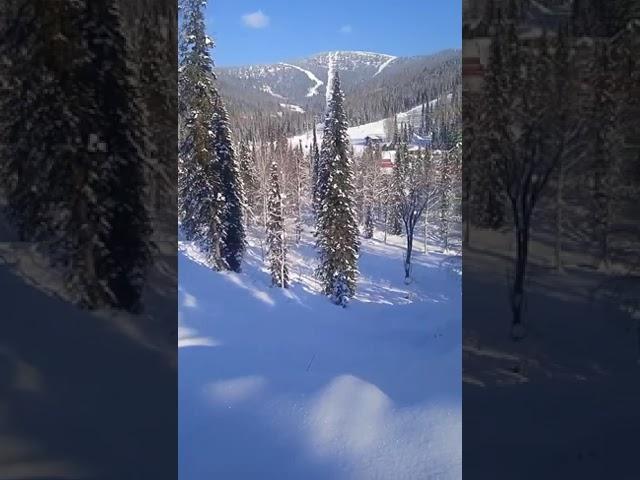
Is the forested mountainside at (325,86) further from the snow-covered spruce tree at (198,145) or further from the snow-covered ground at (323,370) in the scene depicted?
the snow-covered ground at (323,370)

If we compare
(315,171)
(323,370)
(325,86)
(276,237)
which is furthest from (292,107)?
(323,370)

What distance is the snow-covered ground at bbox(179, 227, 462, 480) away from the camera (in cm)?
330

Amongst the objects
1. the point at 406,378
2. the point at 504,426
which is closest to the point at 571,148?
the point at 504,426

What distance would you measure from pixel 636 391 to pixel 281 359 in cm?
564

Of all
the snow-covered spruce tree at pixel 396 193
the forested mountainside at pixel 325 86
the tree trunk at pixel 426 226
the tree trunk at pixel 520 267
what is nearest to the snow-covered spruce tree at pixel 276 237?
the forested mountainside at pixel 325 86

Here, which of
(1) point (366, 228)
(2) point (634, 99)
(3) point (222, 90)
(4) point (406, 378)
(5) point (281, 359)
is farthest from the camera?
(1) point (366, 228)

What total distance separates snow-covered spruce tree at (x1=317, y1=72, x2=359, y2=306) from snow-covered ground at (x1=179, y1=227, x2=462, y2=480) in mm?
327

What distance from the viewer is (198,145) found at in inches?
303

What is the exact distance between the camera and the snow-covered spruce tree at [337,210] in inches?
351

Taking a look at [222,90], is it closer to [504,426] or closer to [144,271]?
[144,271]

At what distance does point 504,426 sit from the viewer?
6.44 ft

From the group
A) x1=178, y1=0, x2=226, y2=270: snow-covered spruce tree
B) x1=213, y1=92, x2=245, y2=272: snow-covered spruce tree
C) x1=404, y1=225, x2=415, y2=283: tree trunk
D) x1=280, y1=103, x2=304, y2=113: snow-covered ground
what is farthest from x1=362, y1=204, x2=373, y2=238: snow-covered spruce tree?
x1=178, y1=0, x2=226, y2=270: snow-covered spruce tree

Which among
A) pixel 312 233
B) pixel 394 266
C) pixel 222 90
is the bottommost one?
pixel 394 266

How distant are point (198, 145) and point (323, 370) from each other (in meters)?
4.18
